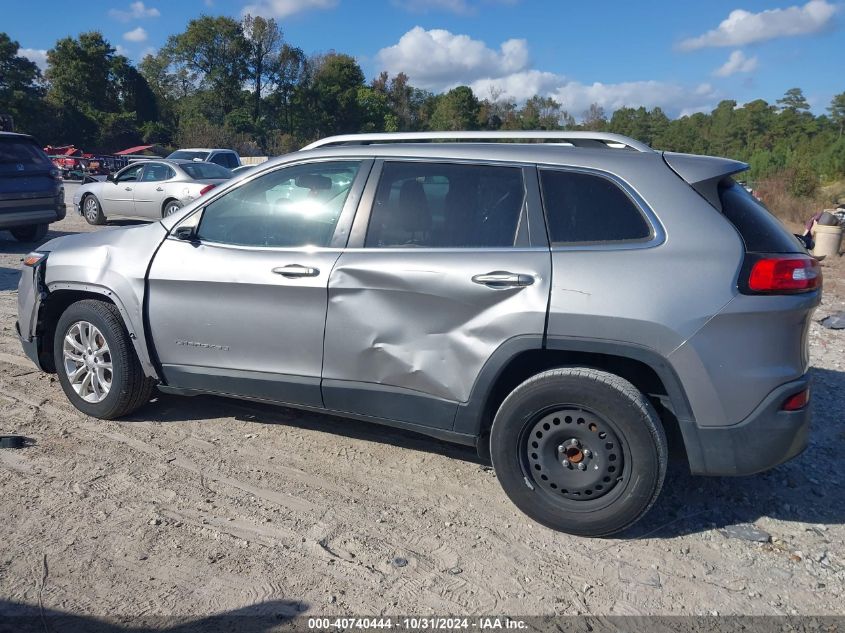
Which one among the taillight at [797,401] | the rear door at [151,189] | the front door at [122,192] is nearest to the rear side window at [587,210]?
the taillight at [797,401]

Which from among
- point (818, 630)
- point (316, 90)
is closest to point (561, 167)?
point (818, 630)

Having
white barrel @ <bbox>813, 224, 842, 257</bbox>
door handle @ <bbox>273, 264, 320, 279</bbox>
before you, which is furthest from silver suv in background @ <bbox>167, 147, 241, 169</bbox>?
door handle @ <bbox>273, 264, 320, 279</bbox>

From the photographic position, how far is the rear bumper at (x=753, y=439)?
3.27 metres

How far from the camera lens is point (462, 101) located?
47.6 metres

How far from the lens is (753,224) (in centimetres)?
344

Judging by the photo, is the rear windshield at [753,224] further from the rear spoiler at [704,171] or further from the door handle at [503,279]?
the door handle at [503,279]

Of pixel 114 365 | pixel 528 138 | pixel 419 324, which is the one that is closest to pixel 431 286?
pixel 419 324

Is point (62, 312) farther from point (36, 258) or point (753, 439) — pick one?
point (753, 439)

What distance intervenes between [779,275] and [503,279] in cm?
127

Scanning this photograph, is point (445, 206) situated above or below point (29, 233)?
above

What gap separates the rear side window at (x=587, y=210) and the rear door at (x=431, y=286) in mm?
78

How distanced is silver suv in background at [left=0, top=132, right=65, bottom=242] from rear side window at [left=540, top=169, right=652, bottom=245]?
10.0 meters

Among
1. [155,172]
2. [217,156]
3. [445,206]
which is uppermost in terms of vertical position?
[217,156]

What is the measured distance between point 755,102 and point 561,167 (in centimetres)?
6400
